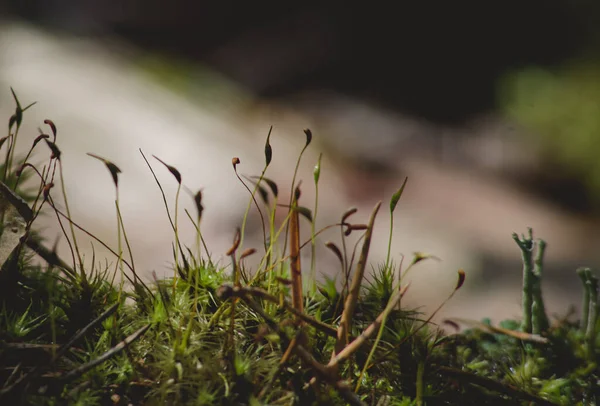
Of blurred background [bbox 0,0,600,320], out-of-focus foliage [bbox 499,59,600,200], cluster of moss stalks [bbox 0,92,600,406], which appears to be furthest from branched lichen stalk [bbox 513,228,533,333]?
out-of-focus foliage [bbox 499,59,600,200]

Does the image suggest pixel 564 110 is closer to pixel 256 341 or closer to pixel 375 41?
pixel 375 41

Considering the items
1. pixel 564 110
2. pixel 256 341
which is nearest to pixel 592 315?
pixel 256 341

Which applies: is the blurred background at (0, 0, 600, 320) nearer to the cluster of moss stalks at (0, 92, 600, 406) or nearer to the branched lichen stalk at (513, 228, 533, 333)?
the cluster of moss stalks at (0, 92, 600, 406)

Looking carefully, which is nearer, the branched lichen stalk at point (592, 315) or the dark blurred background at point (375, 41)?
the branched lichen stalk at point (592, 315)

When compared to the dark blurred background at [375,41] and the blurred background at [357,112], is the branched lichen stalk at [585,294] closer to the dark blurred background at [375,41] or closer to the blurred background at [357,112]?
the blurred background at [357,112]

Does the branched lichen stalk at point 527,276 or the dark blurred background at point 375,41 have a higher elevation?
the dark blurred background at point 375,41

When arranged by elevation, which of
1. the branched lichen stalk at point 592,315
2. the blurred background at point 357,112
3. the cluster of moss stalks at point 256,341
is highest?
the blurred background at point 357,112

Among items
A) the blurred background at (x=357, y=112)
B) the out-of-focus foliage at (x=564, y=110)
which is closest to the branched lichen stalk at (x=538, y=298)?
the blurred background at (x=357, y=112)

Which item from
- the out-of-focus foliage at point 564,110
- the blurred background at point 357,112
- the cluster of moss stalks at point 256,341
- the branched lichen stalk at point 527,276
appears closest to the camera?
the cluster of moss stalks at point 256,341
